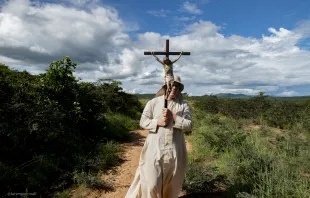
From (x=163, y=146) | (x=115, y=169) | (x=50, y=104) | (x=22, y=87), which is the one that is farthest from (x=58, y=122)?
(x=163, y=146)

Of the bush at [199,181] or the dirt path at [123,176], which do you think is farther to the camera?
the dirt path at [123,176]

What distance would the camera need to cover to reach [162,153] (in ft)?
10.4

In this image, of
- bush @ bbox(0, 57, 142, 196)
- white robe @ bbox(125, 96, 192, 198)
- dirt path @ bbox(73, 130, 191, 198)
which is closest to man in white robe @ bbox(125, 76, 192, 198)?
white robe @ bbox(125, 96, 192, 198)

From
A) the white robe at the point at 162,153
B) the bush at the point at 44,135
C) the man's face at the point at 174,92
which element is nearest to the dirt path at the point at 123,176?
the bush at the point at 44,135

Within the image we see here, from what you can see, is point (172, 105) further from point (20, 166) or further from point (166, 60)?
point (20, 166)

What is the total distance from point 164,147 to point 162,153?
8cm

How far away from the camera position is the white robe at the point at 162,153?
3.14 metres

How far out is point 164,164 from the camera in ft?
10.4

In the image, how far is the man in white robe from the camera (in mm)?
3146

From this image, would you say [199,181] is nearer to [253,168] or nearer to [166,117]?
[253,168]

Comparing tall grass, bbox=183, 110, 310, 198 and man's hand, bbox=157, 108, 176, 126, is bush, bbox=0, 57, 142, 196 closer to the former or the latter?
tall grass, bbox=183, 110, 310, 198

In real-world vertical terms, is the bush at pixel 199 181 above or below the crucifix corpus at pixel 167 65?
below

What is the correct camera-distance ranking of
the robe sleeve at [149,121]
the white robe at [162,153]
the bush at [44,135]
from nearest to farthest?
the white robe at [162,153]
the robe sleeve at [149,121]
the bush at [44,135]

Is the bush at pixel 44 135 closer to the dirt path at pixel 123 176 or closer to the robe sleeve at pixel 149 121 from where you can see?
the dirt path at pixel 123 176
